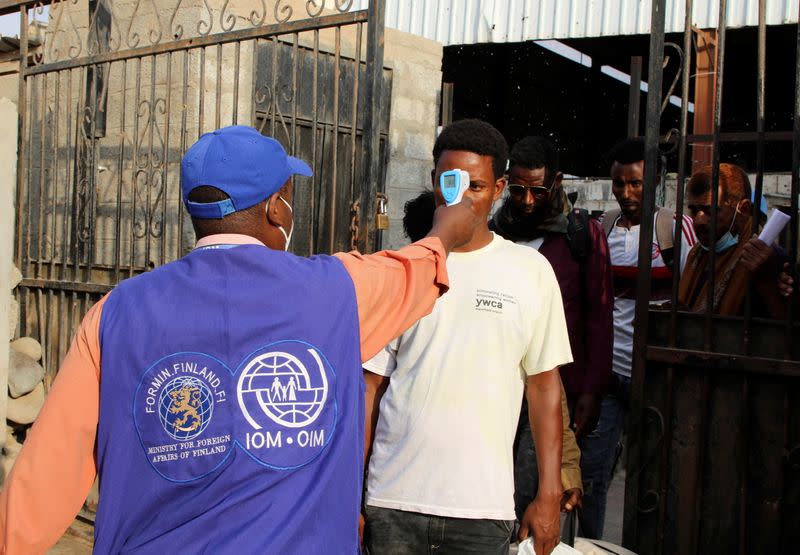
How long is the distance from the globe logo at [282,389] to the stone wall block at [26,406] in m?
4.21

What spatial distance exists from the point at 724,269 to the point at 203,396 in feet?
7.68

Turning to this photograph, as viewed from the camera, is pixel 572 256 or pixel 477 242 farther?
pixel 572 256

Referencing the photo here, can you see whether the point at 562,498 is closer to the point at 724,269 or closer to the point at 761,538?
the point at 761,538

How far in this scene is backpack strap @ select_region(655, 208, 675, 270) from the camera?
154 inches

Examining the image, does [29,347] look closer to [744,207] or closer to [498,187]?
[498,187]

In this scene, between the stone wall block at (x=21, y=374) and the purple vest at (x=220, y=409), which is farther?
the stone wall block at (x=21, y=374)

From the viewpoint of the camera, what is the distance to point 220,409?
1.61 m

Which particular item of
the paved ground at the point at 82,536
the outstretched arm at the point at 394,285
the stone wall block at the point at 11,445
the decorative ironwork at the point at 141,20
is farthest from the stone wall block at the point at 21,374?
the outstretched arm at the point at 394,285

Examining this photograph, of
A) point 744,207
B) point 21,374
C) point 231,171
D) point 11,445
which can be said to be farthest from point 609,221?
point 11,445

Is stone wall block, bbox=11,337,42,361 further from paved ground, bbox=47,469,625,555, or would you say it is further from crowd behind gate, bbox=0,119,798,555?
crowd behind gate, bbox=0,119,798,555

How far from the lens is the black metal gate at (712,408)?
10.1 ft

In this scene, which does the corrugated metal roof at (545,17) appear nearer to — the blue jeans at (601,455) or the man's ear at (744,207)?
the man's ear at (744,207)

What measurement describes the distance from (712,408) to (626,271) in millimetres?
952

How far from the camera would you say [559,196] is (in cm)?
352
